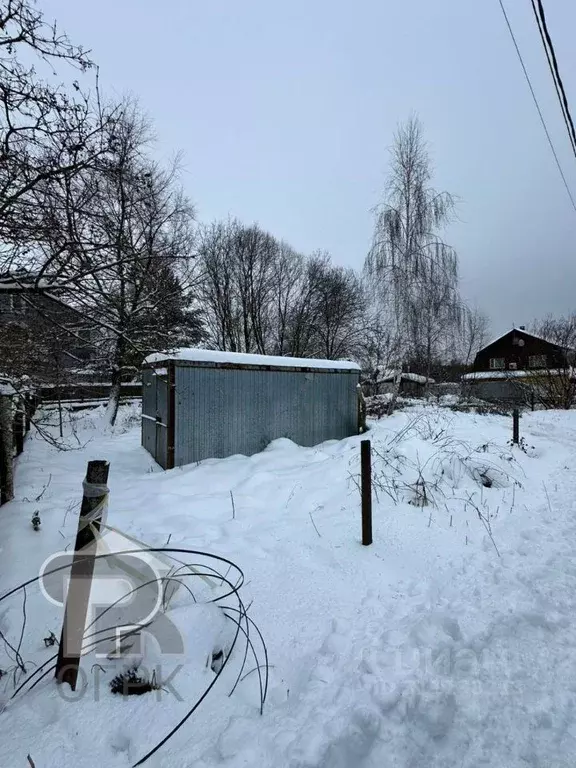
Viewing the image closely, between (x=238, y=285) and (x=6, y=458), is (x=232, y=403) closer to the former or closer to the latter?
(x=6, y=458)

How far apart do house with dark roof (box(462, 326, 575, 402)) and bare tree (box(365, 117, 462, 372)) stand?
213 inches

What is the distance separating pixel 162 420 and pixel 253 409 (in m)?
1.84

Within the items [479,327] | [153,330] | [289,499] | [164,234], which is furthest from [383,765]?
[479,327]

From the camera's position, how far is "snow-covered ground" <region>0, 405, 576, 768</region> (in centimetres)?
163

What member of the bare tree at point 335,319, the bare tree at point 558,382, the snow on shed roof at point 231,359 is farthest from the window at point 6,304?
the bare tree at point 335,319

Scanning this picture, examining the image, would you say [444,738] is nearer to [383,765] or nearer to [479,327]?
[383,765]

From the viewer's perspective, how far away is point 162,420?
7.46 meters

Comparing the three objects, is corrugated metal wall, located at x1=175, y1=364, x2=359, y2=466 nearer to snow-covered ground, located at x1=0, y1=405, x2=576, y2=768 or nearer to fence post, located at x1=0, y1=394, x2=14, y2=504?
snow-covered ground, located at x1=0, y1=405, x2=576, y2=768

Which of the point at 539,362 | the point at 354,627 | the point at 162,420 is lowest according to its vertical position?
the point at 354,627

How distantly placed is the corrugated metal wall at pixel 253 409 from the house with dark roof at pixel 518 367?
11672 mm

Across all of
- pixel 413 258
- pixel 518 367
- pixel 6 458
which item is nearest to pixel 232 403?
pixel 6 458

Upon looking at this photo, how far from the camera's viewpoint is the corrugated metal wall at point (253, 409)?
23.6 feet
